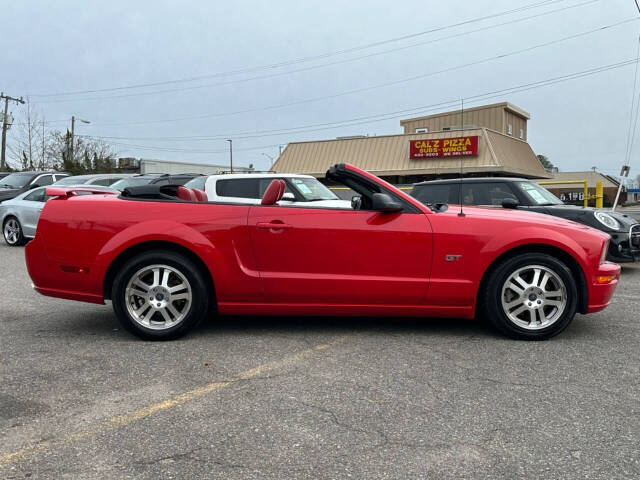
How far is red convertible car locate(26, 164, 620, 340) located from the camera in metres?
4.54

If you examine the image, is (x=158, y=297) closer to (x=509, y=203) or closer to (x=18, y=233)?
(x=509, y=203)

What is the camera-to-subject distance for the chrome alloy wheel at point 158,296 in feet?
14.9

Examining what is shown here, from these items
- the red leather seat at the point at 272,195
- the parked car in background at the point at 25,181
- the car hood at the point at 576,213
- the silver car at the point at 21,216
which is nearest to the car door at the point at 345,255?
the red leather seat at the point at 272,195

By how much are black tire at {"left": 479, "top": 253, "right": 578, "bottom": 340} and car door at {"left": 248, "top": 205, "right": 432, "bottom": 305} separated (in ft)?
1.89

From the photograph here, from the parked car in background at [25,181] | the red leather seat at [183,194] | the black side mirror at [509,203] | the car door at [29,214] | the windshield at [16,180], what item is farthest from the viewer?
the windshield at [16,180]

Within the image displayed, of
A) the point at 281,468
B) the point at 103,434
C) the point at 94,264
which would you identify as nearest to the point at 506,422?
the point at 281,468

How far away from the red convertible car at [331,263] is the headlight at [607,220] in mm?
3866

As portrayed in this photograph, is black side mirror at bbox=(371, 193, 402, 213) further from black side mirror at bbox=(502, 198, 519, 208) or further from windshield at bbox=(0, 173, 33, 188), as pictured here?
windshield at bbox=(0, 173, 33, 188)

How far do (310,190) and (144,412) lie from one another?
6.39m

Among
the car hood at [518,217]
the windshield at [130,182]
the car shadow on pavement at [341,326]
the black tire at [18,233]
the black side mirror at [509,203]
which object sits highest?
the windshield at [130,182]

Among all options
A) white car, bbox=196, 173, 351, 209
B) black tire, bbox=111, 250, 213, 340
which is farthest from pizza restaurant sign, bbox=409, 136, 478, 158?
black tire, bbox=111, 250, 213, 340

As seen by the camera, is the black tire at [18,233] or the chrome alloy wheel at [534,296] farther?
the black tire at [18,233]

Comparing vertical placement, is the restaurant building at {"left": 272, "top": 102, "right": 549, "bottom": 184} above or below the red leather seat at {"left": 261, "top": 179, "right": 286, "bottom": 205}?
above

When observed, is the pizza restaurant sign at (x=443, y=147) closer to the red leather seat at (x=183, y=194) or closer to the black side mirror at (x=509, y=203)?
the black side mirror at (x=509, y=203)
